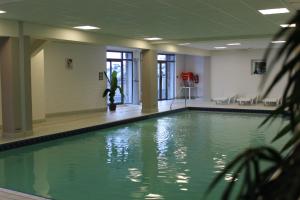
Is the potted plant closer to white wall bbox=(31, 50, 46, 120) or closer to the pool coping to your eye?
the pool coping

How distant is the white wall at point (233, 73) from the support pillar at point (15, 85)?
441 inches

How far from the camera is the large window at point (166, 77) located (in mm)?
17953

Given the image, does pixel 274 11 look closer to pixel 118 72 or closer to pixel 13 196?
pixel 13 196

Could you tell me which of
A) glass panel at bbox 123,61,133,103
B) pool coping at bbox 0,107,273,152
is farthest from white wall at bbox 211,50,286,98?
glass panel at bbox 123,61,133,103

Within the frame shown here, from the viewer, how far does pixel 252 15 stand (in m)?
7.04

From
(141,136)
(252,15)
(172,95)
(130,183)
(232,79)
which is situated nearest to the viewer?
(130,183)

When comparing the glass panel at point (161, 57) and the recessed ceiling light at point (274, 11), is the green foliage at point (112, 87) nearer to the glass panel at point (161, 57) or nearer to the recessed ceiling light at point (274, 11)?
the glass panel at point (161, 57)

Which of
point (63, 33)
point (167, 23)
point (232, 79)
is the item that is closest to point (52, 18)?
point (63, 33)

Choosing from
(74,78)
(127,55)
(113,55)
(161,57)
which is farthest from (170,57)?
(74,78)

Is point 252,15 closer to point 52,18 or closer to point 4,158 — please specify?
point 52,18

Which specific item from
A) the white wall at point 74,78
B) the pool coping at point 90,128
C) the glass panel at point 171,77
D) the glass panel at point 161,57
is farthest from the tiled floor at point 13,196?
the glass panel at point 171,77

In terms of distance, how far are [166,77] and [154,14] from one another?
11.6m

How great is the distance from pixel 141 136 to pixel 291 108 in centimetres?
764

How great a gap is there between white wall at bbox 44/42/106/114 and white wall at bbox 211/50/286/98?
6549 millimetres
